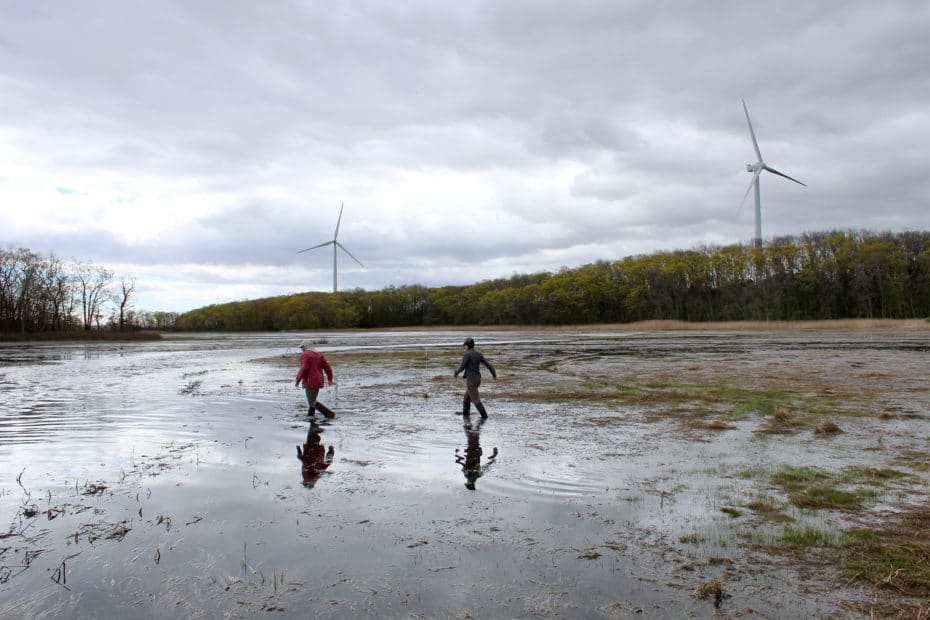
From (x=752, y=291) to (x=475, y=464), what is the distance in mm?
107858

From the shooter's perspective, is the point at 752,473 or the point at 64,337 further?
the point at 64,337

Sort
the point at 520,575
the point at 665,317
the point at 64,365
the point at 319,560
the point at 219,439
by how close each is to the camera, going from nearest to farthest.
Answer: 1. the point at 520,575
2. the point at 319,560
3. the point at 219,439
4. the point at 64,365
5. the point at 665,317

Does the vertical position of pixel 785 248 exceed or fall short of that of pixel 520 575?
it exceeds it

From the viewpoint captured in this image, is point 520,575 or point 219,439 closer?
point 520,575

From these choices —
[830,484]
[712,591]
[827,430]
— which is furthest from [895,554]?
[827,430]

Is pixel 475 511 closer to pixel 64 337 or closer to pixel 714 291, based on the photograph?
pixel 64 337

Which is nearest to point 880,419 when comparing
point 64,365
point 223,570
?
point 223,570

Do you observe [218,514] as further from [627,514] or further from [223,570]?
[627,514]

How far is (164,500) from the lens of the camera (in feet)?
28.5

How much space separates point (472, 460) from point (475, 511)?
2.95 m

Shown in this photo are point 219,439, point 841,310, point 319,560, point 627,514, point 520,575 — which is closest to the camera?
point 520,575

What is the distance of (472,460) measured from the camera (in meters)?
11.0

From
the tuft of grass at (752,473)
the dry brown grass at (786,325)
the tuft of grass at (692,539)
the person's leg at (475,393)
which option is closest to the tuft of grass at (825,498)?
the tuft of grass at (752,473)

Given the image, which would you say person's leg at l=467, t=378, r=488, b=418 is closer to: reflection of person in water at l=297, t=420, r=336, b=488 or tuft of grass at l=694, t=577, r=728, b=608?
reflection of person in water at l=297, t=420, r=336, b=488
